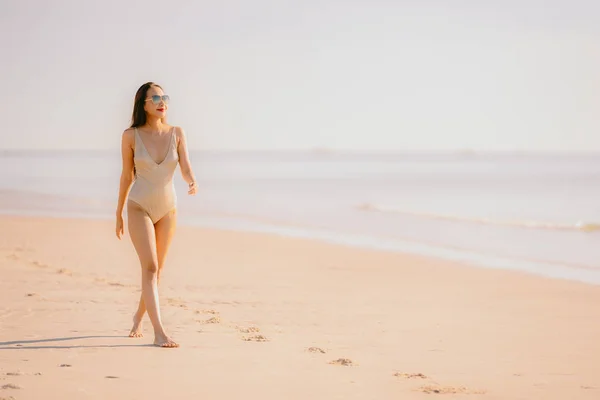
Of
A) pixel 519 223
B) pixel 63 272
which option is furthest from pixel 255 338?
pixel 519 223

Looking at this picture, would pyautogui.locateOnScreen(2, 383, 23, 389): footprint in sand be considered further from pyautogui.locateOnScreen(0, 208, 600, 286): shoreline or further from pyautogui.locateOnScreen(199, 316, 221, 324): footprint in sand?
pyautogui.locateOnScreen(0, 208, 600, 286): shoreline

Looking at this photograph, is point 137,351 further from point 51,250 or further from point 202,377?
point 51,250

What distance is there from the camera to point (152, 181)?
6.48 metres

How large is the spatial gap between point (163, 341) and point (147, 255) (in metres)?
0.72

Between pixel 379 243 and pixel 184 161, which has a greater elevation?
pixel 184 161

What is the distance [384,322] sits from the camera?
8.27 metres

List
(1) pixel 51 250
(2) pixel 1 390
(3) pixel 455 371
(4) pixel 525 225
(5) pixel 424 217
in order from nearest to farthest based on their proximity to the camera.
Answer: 1. (2) pixel 1 390
2. (3) pixel 455 371
3. (1) pixel 51 250
4. (4) pixel 525 225
5. (5) pixel 424 217

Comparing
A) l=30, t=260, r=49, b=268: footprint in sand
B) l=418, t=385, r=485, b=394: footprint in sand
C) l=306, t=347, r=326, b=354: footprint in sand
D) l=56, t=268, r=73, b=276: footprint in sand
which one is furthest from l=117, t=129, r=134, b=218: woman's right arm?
l=30, t=260, r=49, b=268: footprint in sand

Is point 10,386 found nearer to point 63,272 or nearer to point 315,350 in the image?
point 315,350

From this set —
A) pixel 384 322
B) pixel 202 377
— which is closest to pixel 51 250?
pixel 384 322

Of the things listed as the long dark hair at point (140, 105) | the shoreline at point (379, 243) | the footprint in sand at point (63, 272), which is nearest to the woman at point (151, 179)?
the long dark hair at point (140, 105)

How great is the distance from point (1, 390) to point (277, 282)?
6162 millimetres

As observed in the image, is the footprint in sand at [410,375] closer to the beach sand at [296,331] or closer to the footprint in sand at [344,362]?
the beach sand at [296,331]

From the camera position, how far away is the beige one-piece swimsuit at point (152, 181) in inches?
254
